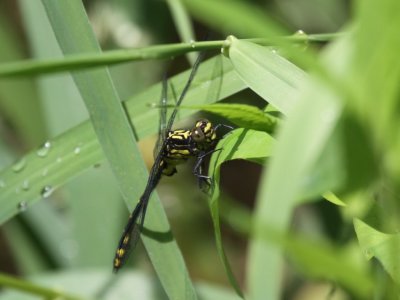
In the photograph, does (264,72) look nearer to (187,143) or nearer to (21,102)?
(187,143)

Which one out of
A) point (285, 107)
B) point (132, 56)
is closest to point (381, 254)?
point (285, 107)

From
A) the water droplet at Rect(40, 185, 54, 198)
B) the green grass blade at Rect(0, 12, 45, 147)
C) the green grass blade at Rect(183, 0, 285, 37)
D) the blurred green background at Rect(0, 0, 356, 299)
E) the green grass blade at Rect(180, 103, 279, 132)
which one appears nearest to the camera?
the green grass blade at Rect(183, 0, 285, 37)

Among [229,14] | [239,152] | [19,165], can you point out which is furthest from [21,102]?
[229,14]

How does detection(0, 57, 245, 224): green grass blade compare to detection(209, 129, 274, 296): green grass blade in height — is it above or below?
below

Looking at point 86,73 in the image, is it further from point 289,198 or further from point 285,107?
point 289,198

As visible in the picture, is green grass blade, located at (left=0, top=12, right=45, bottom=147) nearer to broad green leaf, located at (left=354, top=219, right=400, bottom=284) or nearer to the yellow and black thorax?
the yellow and black thorax

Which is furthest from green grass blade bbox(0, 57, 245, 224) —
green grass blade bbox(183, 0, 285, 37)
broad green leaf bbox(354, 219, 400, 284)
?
green grass blade bbox(183, 0, 285, 37)
